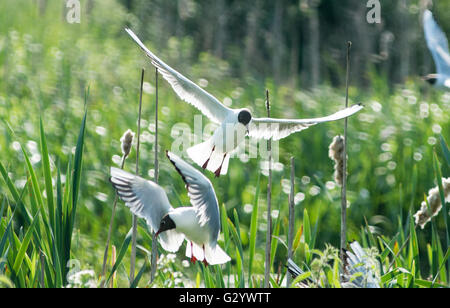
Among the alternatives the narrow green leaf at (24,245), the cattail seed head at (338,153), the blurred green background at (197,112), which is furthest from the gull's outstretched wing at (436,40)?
the narrow green leaf at (24,245)

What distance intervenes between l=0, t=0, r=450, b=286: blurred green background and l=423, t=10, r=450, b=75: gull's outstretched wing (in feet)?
1.42

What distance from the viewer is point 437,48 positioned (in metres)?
1.91

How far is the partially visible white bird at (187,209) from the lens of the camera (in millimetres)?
907

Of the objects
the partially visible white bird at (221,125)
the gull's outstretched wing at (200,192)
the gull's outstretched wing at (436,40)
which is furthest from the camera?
the gull's outstretched wing at (436,40)

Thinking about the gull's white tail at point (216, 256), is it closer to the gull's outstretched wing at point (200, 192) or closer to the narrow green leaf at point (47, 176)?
the gull's outstretched wing at point (200, 192)

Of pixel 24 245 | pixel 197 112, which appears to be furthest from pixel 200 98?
pixel 197 112

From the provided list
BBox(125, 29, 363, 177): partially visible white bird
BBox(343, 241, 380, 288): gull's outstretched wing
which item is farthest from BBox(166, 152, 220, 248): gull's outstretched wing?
BBox(343, 241, 380, 288): gull's outstretched wing

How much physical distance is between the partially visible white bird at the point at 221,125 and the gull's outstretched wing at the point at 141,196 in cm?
14

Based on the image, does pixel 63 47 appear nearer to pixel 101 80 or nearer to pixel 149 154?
pixel 101 80

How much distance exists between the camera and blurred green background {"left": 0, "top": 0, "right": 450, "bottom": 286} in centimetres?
290

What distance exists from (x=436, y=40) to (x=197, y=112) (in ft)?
7.02

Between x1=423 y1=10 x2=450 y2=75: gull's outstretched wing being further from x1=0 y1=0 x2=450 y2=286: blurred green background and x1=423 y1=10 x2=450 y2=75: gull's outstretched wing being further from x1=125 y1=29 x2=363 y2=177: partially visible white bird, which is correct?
x1=125 y1=29 x2=363 y2=177: partially visible white bird

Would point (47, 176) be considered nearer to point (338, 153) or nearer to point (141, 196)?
point (141, 196)
